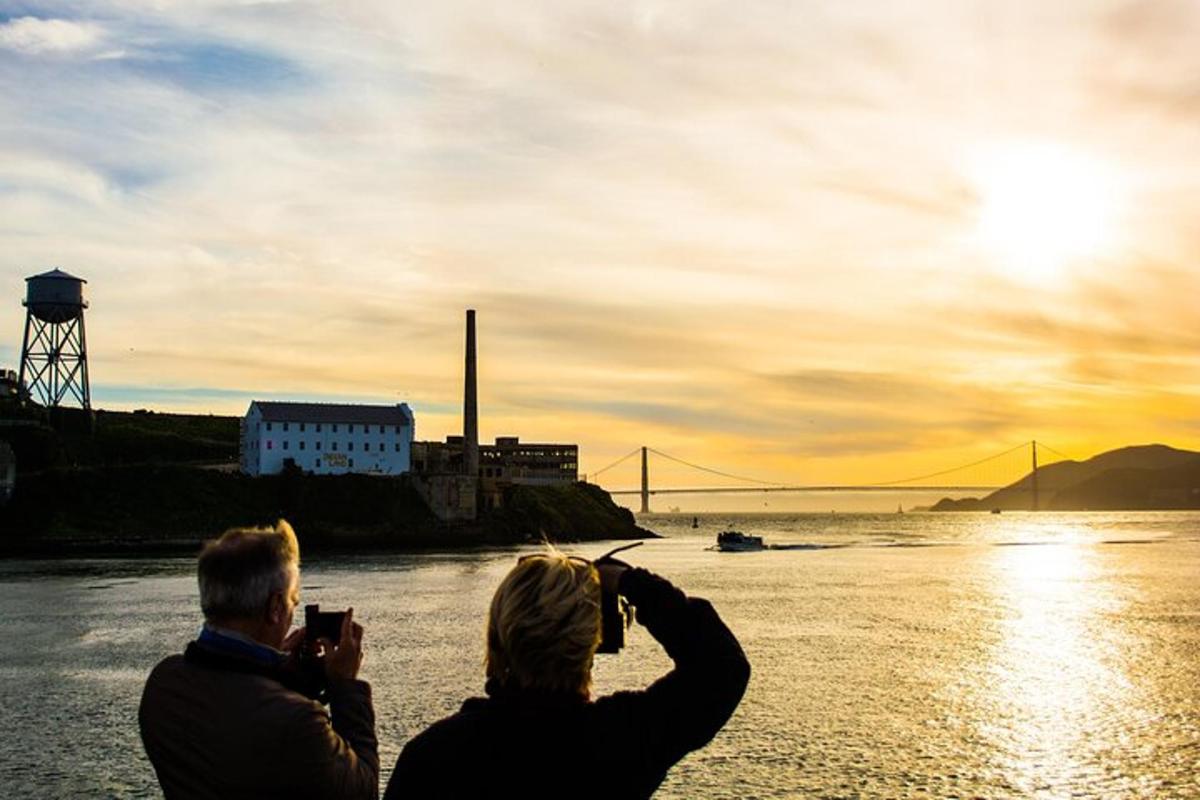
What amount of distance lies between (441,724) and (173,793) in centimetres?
141

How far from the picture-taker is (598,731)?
4.79m

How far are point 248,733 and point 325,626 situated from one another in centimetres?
52

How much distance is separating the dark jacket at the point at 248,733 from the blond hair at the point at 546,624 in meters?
0.98

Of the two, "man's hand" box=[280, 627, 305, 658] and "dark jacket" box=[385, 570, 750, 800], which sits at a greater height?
"man's hand" box=[280, 627, 305, 658]

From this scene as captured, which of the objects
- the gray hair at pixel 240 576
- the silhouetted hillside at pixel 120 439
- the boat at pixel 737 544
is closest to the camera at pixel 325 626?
the gray hair at pixel 240 576

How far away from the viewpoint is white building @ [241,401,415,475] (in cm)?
13738

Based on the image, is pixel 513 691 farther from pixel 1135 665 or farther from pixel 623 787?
pixel 1135 665

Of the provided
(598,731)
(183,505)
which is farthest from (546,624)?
(183,505)

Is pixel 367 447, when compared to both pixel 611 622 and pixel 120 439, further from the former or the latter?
pixel 611 622

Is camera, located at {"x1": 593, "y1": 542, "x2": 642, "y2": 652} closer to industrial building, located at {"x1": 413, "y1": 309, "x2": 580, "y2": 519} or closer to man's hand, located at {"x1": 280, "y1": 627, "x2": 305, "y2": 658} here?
man's hand, located at {"x1": 280, "y1": 627, "x2": 305, "y2": 658}

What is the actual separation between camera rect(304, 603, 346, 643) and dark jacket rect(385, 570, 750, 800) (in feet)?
2.26

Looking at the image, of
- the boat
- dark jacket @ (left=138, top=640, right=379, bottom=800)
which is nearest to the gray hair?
dark jacket @ (left=138, top=640, right=379, bottom=800)

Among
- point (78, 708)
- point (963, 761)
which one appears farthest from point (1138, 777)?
point (78, 708)

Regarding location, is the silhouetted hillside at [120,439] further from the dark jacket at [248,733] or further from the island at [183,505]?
the dark jacket at [248,733]
